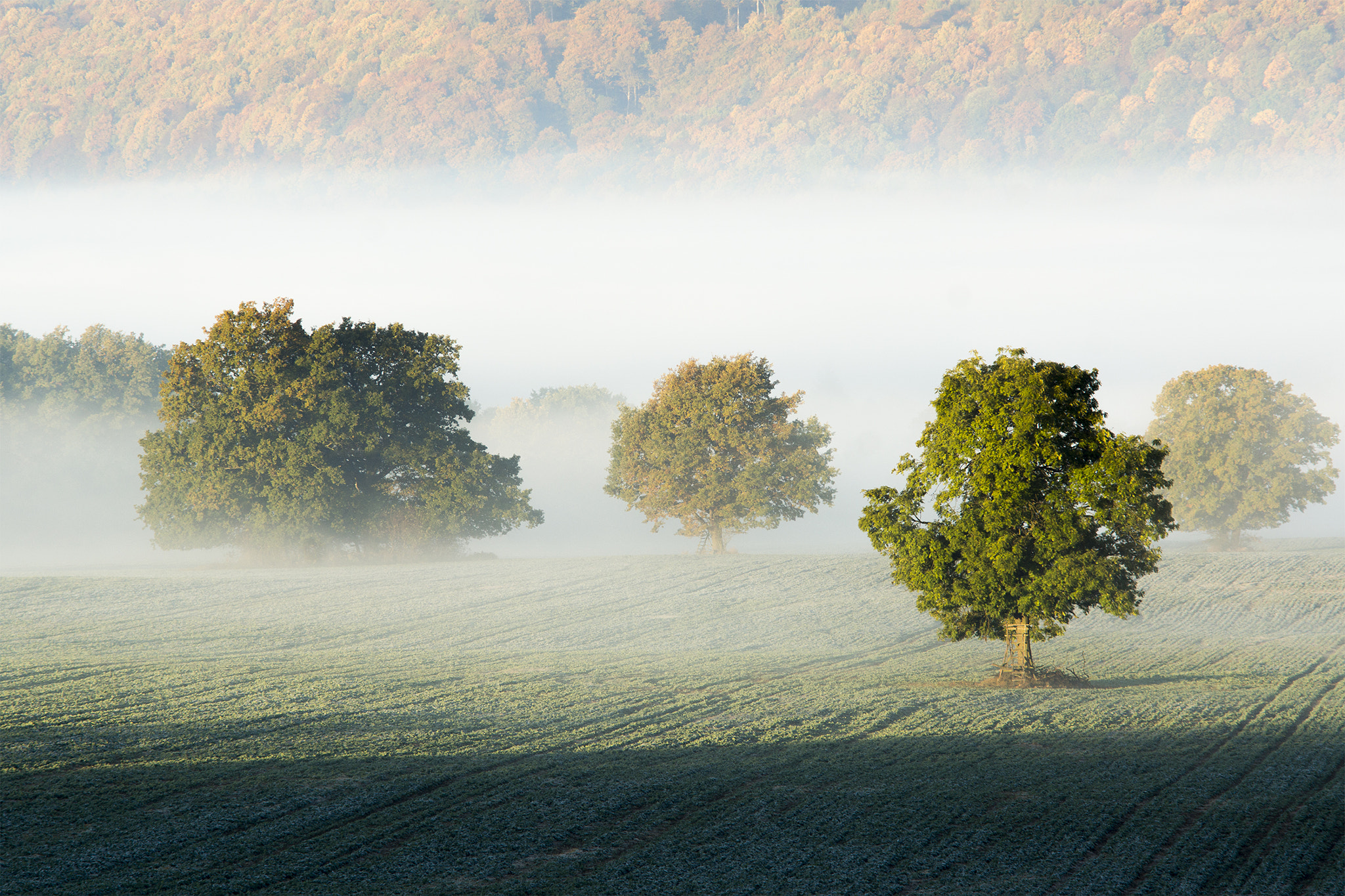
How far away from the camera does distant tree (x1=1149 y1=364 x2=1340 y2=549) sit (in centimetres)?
6375

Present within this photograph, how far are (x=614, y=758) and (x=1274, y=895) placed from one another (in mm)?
9216

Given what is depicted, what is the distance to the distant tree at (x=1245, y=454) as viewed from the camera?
63.8 meters

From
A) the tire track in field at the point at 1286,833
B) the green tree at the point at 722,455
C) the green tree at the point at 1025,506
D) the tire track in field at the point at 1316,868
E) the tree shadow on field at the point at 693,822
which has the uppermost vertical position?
the green tree at the point at 722,455

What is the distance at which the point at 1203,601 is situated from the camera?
137 feet

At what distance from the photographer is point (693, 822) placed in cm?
1288

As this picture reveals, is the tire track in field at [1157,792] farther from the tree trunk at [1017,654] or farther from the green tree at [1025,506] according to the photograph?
the tree trunk at [1017,654]

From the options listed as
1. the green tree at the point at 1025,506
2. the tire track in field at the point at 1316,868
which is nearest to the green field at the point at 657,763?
the tire track in field at the point at 1316,868

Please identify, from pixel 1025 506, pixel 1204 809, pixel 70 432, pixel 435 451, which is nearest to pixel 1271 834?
pixel 1204 809

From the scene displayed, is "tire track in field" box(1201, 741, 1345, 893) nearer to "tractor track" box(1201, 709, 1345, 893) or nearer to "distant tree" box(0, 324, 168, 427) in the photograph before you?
"tractor track" box(1201, 709, 1345, 893)

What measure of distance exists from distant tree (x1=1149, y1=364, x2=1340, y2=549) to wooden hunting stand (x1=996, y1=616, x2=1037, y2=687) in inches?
1860

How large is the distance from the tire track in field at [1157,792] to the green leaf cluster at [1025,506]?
11.1ft

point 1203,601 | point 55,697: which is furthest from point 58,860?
point 1203,601

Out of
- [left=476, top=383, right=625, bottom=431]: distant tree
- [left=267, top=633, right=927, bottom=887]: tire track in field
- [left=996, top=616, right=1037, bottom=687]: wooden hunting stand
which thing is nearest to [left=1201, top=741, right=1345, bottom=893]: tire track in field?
[left=267, top=633, right=927, bottom=887]: tire track in field

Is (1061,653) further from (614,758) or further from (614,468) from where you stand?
(614,468)
